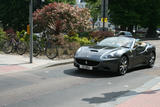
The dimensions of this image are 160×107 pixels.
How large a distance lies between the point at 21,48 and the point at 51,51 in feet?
6.06

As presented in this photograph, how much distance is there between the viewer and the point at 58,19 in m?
16.4

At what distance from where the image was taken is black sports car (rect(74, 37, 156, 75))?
856 cm

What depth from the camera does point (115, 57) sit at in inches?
342

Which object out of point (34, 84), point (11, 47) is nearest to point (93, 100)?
point (34, 84)

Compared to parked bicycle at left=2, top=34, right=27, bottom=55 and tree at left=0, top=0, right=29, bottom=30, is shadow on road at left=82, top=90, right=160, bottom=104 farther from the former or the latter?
tree at left=0, top=0, right=29, bottom=30

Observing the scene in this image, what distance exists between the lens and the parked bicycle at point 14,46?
1352 centimetres

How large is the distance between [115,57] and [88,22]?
9793 millimetres

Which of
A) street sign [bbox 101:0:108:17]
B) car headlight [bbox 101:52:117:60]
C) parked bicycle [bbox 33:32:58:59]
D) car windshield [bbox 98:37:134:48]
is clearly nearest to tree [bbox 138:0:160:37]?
street sign [bbox 101:0:108:17]

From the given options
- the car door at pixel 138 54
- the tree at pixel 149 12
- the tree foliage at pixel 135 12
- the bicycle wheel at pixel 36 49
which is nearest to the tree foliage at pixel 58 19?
the bicycle wheel at pixel 36 49

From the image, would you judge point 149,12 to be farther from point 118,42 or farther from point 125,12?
point 118,42

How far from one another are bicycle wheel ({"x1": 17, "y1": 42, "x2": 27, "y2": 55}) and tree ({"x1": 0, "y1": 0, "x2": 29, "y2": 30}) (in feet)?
68.6

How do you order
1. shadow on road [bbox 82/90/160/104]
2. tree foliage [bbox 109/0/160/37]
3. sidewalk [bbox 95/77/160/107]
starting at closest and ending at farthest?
1. sidewalk [bbox 95/77/160/107]
2. shadow on road [bbox 82/90/160/104]
3. tree foliage [bbox 109/0/160/37]

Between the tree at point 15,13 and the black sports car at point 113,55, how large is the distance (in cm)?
2577

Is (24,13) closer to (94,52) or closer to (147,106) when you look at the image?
(94,52)
